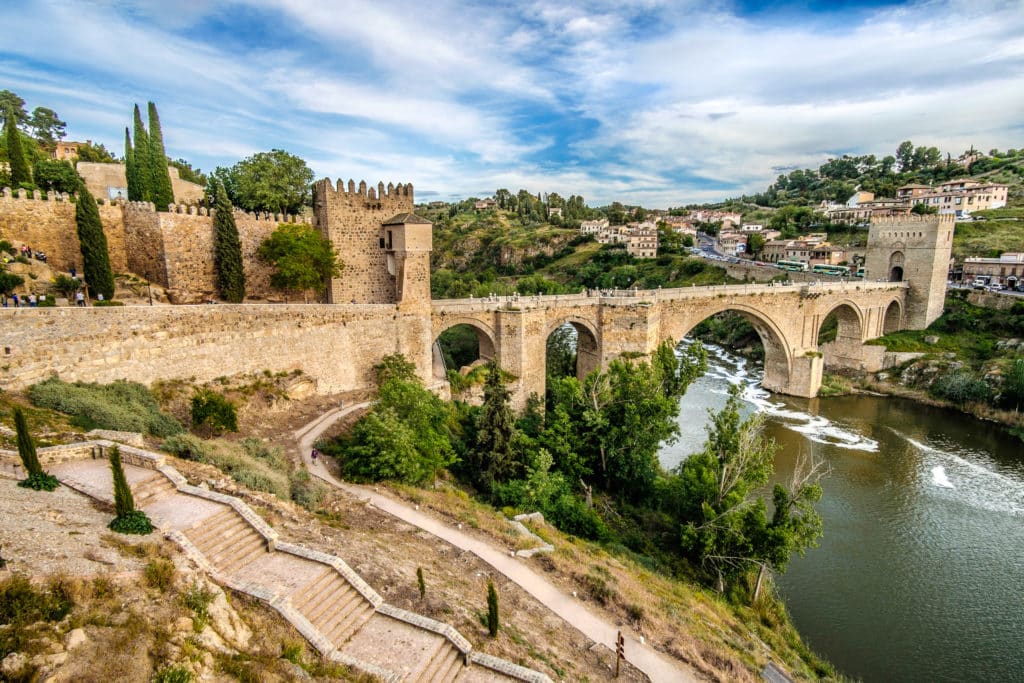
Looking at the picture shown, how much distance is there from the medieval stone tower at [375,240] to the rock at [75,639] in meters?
14.7

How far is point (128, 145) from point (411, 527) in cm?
2726

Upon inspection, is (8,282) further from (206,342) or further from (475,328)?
(475,328)

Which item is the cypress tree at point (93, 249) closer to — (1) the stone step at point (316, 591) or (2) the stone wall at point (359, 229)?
(2) the stone wall at point (359, 229)

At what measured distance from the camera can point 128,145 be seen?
89.3 feet

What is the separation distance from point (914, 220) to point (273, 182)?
37686 mm

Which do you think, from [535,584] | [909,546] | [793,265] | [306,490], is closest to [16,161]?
[306,490]

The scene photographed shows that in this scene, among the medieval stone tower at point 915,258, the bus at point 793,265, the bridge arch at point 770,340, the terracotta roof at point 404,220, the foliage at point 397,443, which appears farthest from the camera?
the bus at point 793,265

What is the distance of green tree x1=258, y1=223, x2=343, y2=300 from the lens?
1800 centimetres

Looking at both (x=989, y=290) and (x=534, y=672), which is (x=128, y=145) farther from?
(x=989, y=290)

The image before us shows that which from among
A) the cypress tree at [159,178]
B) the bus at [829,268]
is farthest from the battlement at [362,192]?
the bus at [829,268]

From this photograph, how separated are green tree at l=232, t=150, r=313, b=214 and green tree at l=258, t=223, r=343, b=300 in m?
2.47

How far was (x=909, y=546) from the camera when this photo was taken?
16938mm

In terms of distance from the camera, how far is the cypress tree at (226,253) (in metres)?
17.9

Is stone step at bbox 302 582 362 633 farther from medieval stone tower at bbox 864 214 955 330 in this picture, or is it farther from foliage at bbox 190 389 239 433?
medieval stone tower at bbox 864 214 955 330
